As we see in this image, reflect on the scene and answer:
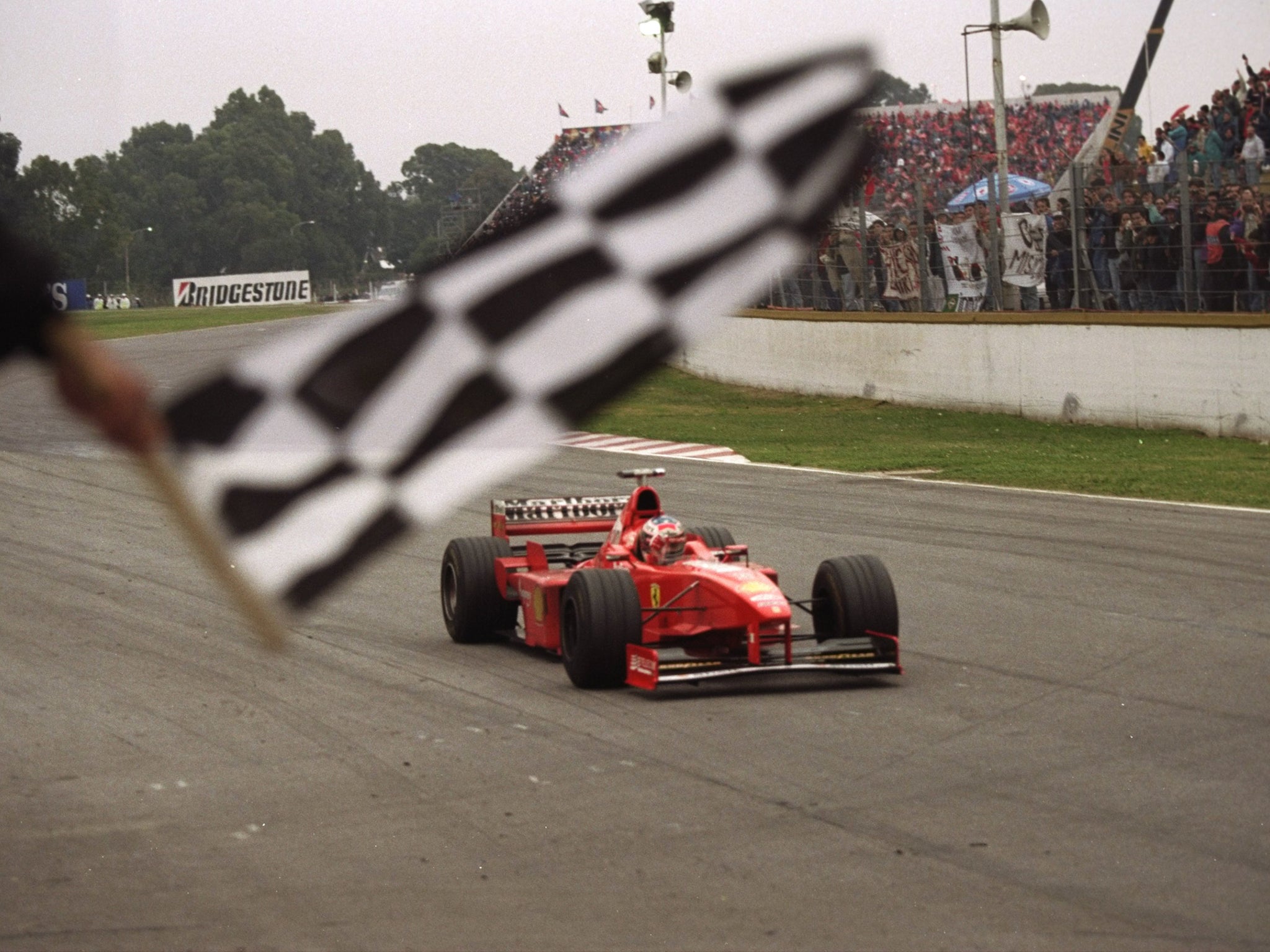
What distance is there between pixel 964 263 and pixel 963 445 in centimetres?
292

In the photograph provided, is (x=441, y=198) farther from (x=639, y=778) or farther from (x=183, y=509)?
(x=639, y=778)

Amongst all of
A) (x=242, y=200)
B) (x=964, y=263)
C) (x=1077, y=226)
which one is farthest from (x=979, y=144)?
→ (x=242, y=200)

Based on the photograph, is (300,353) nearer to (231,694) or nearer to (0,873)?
(0,873)

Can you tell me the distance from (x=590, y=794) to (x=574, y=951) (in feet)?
5.56

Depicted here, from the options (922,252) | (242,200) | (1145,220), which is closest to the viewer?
(242,200)

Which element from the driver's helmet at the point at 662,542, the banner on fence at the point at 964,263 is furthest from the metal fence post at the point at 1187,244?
the driver's helmet at the point at 662,542

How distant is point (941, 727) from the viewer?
7250mm

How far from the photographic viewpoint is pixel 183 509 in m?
1.10

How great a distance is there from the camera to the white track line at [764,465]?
560 inches

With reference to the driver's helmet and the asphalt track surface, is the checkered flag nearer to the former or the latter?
the asphalt track surface

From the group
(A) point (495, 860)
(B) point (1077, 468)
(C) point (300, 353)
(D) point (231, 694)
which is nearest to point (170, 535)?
(D) point (231, 694)

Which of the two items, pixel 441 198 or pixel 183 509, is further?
pixel 441 198

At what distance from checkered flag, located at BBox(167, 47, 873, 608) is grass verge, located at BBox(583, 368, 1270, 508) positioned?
13245mm

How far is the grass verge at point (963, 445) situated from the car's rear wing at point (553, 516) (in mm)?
4480
